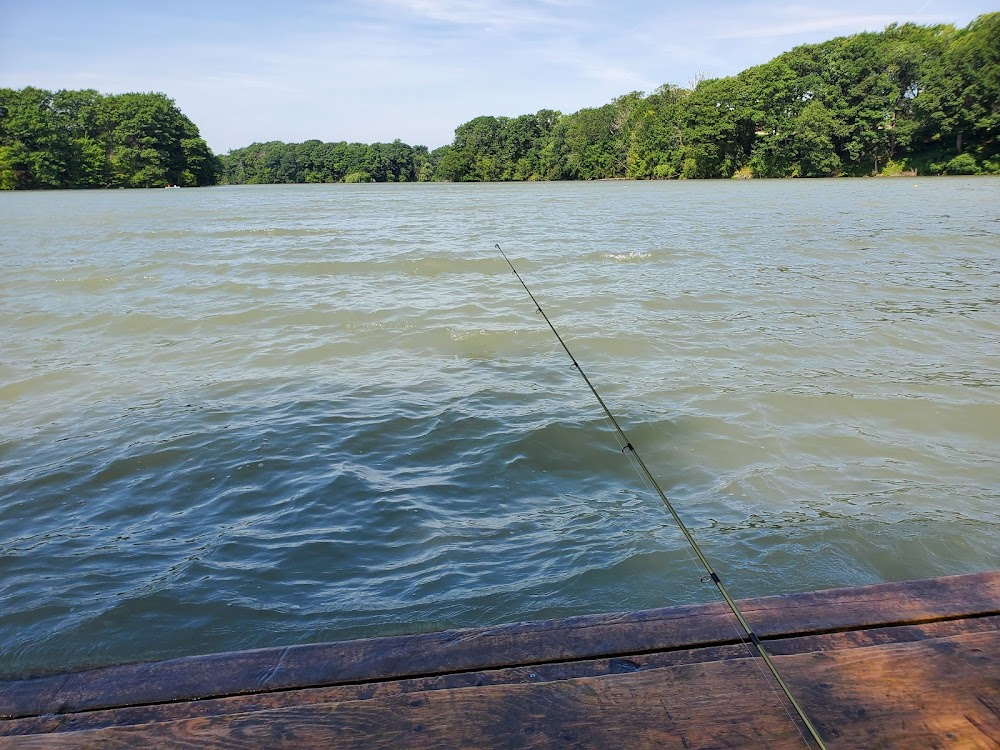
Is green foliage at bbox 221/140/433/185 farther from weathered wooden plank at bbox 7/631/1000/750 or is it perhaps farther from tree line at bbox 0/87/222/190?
weathered wooden plank at bbox 7/631/1000/750

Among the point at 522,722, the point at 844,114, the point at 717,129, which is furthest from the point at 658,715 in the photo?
the point at 717,129

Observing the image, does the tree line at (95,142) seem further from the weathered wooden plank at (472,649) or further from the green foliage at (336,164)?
the weathered wooden plank at (472,649)

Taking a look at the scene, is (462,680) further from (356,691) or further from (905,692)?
(905,692)

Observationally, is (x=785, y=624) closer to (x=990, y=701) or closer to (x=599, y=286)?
(x=990, y=701)

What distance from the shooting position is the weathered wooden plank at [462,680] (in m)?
1.84

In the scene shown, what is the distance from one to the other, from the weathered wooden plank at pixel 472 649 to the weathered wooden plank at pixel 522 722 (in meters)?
0.15

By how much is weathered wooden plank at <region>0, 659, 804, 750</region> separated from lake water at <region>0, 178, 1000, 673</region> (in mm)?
1367

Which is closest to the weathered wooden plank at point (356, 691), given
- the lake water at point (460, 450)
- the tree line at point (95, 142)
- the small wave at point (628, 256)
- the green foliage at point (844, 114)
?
the lake water at point (460, 450)

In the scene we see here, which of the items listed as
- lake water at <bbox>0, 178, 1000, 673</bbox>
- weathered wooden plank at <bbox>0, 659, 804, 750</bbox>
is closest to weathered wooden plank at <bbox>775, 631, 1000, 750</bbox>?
weathered wooden plank at <bbox>0, 659, 804, 750</bbox>

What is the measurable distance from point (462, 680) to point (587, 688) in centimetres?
35

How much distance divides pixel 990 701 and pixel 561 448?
138 inches

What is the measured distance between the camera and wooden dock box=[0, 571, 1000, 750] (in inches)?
66.6

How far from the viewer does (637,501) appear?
438cm

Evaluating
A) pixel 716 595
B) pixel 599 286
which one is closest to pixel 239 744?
pixel 716 595
